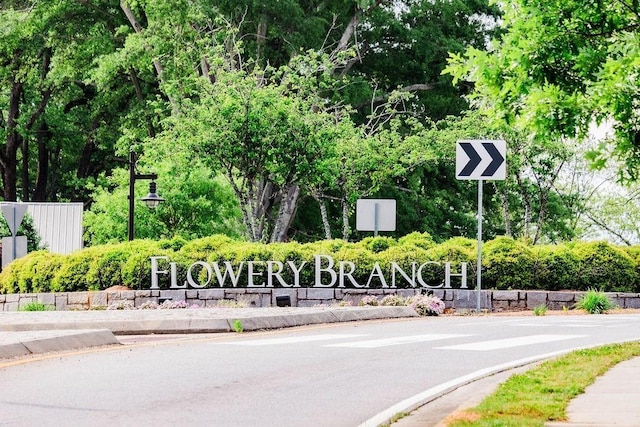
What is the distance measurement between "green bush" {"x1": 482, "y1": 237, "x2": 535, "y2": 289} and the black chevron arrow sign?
2572 millimetres

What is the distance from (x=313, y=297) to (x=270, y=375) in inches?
523

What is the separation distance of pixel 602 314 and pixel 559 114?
1230cm

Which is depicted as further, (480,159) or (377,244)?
(377,244)

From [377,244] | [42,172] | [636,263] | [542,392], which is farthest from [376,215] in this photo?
[42,172]

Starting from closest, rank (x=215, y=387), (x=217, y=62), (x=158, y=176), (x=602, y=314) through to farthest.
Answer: (x=215, y=387), (x=602, y=314), (x=217, y=62), (x=158, y=176)

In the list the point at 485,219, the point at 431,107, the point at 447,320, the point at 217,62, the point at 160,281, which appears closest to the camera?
the point at 447,320

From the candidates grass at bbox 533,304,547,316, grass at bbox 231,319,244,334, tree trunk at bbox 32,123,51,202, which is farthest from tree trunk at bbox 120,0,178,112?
grass at bbox 231,319,244,334

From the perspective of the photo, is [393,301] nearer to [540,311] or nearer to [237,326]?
[540,311]

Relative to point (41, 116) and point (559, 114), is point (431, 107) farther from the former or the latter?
point (559, 114)

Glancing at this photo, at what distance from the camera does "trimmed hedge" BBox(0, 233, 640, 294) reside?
24.5 metres

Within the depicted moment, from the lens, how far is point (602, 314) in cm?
2281

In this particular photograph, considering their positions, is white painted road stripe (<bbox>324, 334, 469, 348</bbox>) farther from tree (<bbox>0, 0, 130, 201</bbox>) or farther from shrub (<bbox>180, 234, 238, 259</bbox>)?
tree (<bbox>0, 0, 130, 201</bbox>)

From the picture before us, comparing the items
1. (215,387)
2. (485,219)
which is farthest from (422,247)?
(485,219)

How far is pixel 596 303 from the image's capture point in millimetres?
23172
